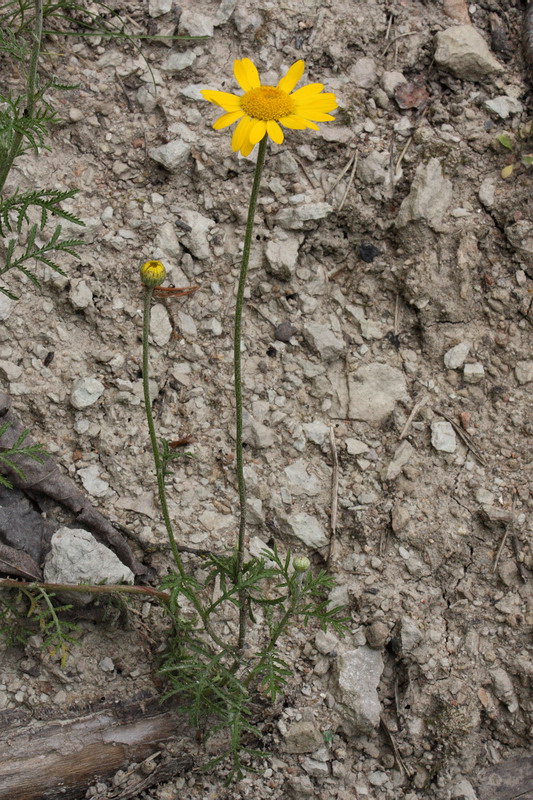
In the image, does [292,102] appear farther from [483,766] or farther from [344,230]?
[483,766]

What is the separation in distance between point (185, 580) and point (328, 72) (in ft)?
9.19

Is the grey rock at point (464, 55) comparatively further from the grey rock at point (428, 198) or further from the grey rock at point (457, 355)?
the grey rock at point (457, 355)

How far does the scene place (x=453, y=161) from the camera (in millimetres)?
3795

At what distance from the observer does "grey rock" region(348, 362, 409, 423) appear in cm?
361

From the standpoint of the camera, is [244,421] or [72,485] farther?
[244,421]

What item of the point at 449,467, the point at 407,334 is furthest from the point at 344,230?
the point at 449,467

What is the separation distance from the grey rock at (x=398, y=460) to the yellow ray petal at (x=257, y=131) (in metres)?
1.78

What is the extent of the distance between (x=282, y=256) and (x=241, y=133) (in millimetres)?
1426

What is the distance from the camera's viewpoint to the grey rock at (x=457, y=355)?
366 cm

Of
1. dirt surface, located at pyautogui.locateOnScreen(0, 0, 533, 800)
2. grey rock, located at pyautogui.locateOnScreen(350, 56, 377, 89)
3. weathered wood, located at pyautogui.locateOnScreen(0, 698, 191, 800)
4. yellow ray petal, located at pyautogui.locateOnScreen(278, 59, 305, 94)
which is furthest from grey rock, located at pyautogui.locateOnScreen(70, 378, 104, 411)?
grey rock, located at pyautogui.locateOnScreen(350, 56, 377, 89)

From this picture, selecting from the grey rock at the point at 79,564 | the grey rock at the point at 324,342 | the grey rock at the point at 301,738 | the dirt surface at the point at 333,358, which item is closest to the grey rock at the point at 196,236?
the dirt surface at the point at 333,358

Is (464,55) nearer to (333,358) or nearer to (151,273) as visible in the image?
(333,358)

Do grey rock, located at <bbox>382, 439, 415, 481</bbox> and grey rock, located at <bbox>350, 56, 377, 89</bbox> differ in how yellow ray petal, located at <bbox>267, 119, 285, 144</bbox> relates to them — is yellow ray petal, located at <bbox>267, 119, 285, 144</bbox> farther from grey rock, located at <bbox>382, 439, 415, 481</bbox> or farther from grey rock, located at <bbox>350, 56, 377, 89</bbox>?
grey rock, located at <bbox>350, 56, 377, 89</bbox>

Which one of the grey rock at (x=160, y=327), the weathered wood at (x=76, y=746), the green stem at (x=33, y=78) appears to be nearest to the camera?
the green stem at (x=33, y=78)
